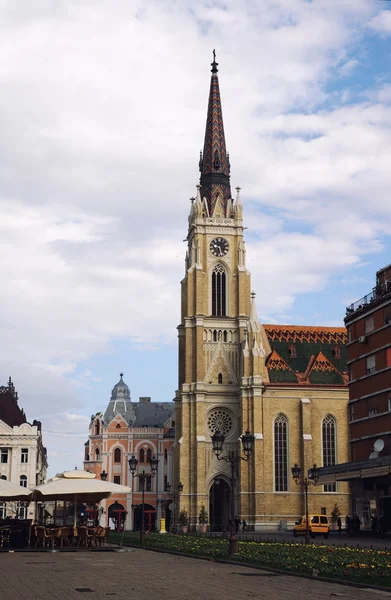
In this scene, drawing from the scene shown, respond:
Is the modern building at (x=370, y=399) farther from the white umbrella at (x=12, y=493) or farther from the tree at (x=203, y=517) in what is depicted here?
the white umbrella at (x=12, y=493)

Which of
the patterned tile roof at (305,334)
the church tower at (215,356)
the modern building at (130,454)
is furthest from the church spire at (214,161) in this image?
the modern building at (130,454)

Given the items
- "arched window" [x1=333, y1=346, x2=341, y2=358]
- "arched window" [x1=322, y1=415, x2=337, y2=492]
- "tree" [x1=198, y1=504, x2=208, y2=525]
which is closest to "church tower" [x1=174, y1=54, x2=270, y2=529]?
"tree" [x1=198, y1=504, x2=208, y2=525]

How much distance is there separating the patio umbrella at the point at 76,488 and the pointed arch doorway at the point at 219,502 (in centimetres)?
4782

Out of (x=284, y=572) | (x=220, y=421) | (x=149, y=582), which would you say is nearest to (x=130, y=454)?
(x=220, y=421)

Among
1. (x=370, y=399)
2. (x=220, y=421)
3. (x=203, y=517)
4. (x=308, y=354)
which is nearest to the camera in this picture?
(x=370, y=399)

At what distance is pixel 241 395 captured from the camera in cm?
8212

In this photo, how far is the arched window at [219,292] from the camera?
86500mm

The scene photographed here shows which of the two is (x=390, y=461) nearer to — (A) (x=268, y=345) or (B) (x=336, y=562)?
(B) (x=336, y=562)

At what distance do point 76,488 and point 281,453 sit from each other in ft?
169

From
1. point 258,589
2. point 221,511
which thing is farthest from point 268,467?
point 258,589

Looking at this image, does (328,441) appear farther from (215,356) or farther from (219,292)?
(219,292)

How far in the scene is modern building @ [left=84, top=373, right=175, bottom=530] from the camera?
97688mm

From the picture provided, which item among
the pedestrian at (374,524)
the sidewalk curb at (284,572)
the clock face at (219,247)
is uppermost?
the clock face at (219,247)

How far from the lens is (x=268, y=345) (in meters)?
89.0
